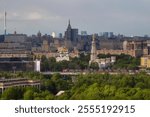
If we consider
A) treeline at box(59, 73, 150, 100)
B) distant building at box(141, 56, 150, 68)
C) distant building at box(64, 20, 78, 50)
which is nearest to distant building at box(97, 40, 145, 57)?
distant building at box(64, 20, 78, 50)

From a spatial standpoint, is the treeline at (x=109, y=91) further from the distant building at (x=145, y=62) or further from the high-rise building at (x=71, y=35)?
the high-rise building at (x=71, y=35)

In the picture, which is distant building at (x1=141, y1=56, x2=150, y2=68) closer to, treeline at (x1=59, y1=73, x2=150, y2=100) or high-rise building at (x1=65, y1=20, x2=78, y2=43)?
treeline at (x1=59, y1=73, x2=150, y2=100)

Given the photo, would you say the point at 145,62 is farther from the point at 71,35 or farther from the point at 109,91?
the point at 109,91

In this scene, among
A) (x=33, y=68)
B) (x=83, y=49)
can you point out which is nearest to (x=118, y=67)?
(x=33, y=68)

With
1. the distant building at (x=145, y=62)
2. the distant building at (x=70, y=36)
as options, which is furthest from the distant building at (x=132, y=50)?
the distant building at (x=145, y=62)

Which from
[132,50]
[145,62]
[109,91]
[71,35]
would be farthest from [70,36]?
[109,91]

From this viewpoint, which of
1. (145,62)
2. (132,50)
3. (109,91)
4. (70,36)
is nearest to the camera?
(109,91)

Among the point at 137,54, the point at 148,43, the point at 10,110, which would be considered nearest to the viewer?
the point at 10,110

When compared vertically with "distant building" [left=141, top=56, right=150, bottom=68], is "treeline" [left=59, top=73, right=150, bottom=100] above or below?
above

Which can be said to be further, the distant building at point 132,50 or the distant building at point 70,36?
the distant building at point 70,36

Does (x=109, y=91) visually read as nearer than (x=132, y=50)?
Yes

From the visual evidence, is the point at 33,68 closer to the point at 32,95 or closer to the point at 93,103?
the point at 32,95
